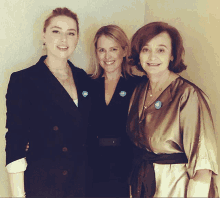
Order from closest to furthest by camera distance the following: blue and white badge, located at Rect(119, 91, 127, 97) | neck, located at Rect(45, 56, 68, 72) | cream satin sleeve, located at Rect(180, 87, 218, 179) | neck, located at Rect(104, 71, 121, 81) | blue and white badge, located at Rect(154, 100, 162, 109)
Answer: cream satin sleeve, located at Rect(180, 87, 218, 179), blue and white badge, located at Rect(154, 100, 162, 109), neck, located at Rect(45, 56, 68, 72), blue and white badge, located at Rect(119, 91, 127, 97), neck, located at Rect(104, 71, 121, 81)

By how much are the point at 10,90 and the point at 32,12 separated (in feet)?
2.09

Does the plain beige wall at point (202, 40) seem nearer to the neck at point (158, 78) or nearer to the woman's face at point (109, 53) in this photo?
the neck at point (158, 78)

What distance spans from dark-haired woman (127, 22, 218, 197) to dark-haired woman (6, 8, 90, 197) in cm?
38

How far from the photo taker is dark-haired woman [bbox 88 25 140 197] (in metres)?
1.29

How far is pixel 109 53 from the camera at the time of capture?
4.46 feet

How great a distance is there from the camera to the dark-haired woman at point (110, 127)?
4.25 ft

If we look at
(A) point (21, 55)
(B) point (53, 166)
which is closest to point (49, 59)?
(A) point (21, 55)

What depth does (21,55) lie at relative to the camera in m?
1.35

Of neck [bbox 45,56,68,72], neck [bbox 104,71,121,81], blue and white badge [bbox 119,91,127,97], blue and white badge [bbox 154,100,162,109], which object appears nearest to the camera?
blue and white badge [bbox 154,100,162,109]

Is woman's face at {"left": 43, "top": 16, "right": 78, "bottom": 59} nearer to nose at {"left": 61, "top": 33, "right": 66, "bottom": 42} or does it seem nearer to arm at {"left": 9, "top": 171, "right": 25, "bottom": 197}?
nose at {"left": 61, "top": 33, "right": 66, "bottom": 42}

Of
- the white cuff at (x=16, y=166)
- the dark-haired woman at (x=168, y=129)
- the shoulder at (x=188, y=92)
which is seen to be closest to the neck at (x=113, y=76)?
the dark-haired woman at (x=168, y=129)

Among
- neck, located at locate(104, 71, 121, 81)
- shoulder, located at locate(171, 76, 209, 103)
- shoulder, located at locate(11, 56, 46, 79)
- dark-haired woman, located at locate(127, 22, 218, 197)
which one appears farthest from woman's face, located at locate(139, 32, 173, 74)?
shoulder, located at locate(11, 56, 46, 79)

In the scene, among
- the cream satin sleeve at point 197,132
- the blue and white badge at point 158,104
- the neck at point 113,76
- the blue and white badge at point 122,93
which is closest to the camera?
the cream satin sleeve at point 197,132

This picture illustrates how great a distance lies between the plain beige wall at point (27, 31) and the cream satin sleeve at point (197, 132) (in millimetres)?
998
